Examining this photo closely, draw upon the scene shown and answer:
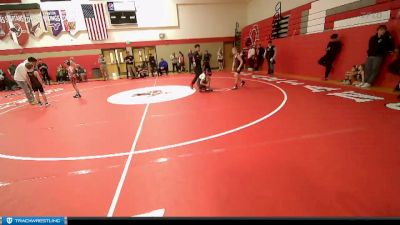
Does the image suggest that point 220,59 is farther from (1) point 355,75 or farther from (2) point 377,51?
(2) point 377,51

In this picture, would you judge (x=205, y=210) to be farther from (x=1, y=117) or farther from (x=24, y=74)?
(x=24, y=74)

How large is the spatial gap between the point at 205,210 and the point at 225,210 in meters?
0.19

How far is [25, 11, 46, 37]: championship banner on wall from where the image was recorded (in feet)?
47.2

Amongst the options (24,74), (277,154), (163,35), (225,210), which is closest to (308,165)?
(277,154)

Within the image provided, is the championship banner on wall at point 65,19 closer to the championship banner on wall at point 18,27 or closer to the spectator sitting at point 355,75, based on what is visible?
the championship banner on wall at point 18,27

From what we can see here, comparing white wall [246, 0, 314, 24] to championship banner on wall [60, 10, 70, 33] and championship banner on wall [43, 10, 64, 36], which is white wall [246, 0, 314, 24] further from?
championship banner on wall [43, 10, 64, 36]

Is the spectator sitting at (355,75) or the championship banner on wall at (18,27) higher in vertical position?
the championship banner on wall at (18,27)

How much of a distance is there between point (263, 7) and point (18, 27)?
16.2m

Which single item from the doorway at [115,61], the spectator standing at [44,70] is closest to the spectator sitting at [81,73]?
the spectator standing at [44,70]

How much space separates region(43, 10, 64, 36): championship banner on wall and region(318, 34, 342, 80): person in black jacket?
16.1 meters

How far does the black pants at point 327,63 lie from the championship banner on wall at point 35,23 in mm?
16828

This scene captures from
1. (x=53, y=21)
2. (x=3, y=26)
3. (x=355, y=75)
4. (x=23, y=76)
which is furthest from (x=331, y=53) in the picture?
(x=3, y=26)

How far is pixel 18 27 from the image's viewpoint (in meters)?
14.3

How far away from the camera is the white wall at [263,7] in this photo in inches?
445
